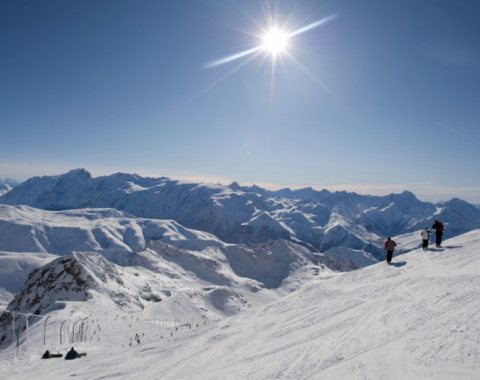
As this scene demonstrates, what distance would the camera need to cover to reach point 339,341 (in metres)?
12.5

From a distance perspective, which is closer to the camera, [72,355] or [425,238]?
[72,355]

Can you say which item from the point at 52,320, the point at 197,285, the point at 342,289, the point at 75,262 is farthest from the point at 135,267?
the point at 342,289

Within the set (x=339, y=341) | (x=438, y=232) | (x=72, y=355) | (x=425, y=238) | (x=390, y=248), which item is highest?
(x=438, y=232)

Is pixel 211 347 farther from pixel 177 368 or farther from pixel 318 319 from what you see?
pixel 318 319

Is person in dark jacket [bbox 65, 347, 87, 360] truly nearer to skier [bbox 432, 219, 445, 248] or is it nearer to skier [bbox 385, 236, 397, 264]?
skier [bbox 385, 236, 397, 264]

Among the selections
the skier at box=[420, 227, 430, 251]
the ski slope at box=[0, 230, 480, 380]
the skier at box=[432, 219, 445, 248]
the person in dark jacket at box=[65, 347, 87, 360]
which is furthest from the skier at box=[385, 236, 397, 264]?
the person in dark jacket at box=[65, 347, 87, 360]

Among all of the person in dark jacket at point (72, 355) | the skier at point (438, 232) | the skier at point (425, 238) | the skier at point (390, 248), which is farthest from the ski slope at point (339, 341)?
the skier at point (438, 232)

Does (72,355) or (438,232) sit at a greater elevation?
(438,232)

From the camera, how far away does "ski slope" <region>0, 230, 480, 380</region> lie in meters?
10.1

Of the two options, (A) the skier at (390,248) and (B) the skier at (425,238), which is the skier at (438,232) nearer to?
(B) the skier at (425,238)

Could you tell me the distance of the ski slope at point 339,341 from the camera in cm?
1010

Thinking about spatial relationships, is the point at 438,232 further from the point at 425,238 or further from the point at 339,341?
the point at 339,341

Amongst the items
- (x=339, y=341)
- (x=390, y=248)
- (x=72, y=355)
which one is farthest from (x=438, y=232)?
(x=72, y=355)

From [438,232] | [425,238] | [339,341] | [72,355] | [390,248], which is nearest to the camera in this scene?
[339,341]
